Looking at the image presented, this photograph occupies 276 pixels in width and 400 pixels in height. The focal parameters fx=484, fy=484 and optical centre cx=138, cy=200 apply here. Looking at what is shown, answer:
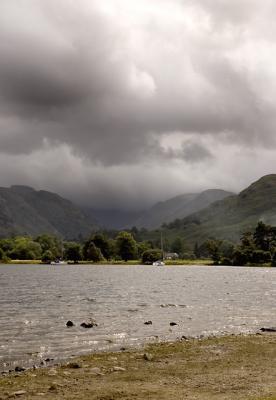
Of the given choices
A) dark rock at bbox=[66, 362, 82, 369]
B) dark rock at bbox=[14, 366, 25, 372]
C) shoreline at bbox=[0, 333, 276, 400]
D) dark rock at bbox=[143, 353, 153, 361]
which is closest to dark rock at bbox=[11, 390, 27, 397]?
shoreline at bbox=[0, 333, 276, 400]

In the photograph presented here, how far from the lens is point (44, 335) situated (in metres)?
49.9

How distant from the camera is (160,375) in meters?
30.9

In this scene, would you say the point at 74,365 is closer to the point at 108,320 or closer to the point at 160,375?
the point at 160,375

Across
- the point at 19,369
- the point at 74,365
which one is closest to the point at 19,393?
the point at 74,365

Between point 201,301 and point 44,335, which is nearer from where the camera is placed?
point 44,335

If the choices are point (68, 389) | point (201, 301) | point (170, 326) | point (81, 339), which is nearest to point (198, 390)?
point (68, 389)

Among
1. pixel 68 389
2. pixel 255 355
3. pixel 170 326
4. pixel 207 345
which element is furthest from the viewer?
pixel 170 326

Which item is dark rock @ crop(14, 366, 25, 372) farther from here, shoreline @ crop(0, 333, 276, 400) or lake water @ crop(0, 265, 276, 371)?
lake water @ crop(0, 265, 276, 371)

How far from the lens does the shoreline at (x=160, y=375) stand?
2605 cm

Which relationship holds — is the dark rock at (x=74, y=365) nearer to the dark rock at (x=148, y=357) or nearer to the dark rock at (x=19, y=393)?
the dark rock at (x=148, y=357)

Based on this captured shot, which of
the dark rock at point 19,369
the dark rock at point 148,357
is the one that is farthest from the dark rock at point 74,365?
the dark rock at point 148,357

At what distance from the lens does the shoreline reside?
2605 centimetres

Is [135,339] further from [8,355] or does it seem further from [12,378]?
[12,378]

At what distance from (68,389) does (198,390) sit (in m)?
7.32
